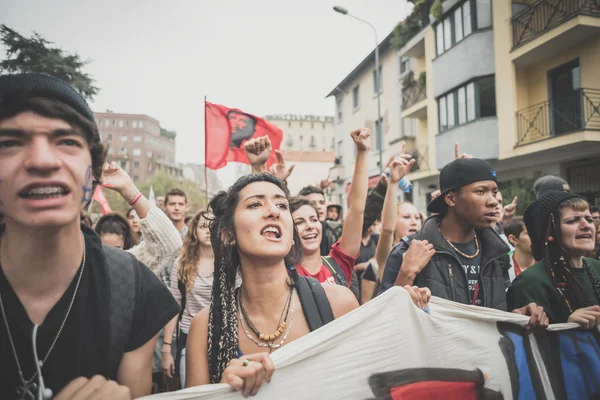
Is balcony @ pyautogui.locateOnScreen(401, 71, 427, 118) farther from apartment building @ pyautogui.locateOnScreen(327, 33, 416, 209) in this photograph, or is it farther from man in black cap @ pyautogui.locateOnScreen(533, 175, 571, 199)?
man in black cap @ pyautogui.locateOnScreen(533, 175, 571, 199)

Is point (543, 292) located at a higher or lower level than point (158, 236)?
lower

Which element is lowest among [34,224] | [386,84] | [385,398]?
[385,398]

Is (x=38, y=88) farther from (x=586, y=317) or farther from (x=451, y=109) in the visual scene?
(x=451, y=109)

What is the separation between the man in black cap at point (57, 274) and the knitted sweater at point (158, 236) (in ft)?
3.28

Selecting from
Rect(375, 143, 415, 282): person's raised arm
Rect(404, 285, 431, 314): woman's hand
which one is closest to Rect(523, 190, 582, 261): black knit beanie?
Rect(375, 143, 415, 282): person's raised arm

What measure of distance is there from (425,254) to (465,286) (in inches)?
14.1

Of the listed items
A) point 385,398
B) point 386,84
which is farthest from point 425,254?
point 386,84

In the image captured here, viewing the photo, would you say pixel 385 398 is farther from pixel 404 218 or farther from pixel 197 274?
pixel 404 218

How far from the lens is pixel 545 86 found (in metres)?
12.1

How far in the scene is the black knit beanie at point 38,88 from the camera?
3.86 ft

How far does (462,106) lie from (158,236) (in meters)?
14.4

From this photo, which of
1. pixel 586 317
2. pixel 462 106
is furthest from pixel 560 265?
pixel 462 106

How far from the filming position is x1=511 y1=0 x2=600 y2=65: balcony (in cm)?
990

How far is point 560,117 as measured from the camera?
11578 millimetres
